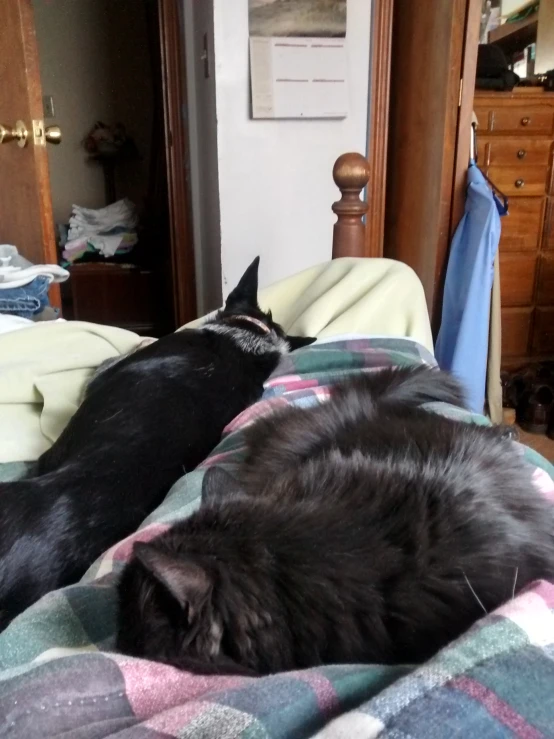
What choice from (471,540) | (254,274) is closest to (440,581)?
(471,540)

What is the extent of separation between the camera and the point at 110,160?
420 centimetres

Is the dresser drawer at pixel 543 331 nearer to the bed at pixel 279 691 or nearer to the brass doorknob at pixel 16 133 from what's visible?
the brass doorknob at pixel 16 133

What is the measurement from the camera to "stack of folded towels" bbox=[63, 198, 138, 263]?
3.68 metres

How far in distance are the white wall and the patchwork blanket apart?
Result: 190 cm

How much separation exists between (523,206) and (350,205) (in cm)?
143

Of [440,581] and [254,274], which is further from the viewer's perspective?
[254,274]

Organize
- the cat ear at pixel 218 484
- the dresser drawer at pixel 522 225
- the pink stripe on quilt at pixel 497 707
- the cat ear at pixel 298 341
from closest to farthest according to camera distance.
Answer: the pink stripe on quilt at pixel 497 707 → the cat ear at pixel 218 484 → the cat ear at pixel 298 341 → the dresser drawer at pixel 522 225

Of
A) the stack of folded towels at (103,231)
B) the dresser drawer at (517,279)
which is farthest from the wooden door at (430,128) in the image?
the stack of folded towels at (103,231)

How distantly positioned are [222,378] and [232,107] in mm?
1279

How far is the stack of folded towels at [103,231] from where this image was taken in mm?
3684

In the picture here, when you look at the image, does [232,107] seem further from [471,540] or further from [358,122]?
[471,540]

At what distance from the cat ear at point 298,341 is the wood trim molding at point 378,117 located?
81 centimetres

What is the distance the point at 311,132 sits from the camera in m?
2.17

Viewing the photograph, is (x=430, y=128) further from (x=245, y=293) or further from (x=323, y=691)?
(x=323, y=691)
